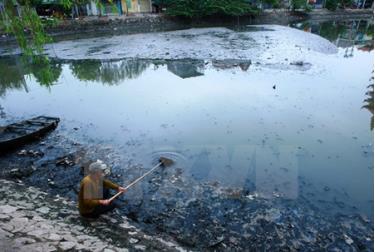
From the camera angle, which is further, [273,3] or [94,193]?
[273,3]

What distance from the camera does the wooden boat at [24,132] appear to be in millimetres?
7664

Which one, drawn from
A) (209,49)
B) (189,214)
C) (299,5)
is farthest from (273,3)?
(189,214)

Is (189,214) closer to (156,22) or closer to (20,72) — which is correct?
(20,72)

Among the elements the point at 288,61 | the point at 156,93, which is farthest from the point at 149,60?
the point at 288,61

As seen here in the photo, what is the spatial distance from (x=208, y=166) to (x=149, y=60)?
1256cm

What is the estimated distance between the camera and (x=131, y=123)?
32.1 ft

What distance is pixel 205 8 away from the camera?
121 feet

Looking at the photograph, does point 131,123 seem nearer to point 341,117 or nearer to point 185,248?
point 185,248

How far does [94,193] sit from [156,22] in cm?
3400

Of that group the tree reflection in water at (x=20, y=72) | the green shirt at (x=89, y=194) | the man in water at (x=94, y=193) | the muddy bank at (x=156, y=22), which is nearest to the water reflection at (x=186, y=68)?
the tree reflection in water at (x=20, y=72)

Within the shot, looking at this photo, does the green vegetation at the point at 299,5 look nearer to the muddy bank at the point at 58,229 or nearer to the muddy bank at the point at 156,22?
the muddy bank at the point at 156,22

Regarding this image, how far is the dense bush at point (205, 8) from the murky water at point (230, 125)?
73.1 ft

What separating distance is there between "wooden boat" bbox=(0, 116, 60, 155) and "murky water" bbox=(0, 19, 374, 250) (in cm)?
57

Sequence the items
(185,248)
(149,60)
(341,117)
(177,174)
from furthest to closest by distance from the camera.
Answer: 1. (149,60)
2. (341,117)
3. (177,174)
4. (185,248)
